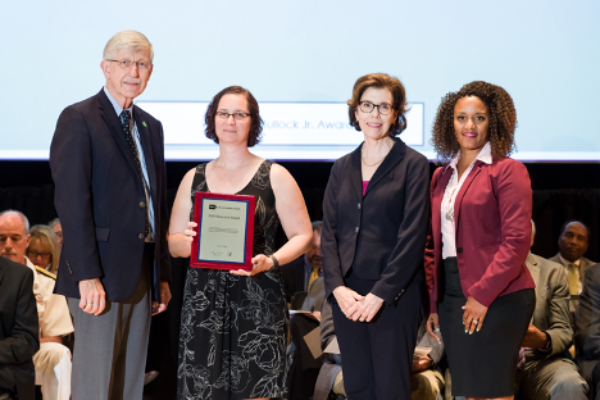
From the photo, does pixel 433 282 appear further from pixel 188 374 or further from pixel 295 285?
pixel 295 285

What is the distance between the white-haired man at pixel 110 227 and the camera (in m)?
2.13

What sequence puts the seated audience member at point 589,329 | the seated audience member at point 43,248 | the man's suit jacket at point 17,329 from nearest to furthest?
the man's suit jacket at point 17,329 < the seated audience member at point 589,329 < the seated audience member at point 43,248

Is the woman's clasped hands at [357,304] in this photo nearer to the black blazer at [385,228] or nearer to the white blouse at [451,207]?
the black blazer at [385,228]

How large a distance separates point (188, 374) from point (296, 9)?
9.20 ft

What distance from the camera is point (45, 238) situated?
4.53 metres

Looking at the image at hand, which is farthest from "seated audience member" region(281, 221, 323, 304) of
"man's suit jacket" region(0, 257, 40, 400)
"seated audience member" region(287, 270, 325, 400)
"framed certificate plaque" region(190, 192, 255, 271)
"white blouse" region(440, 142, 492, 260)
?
"framed certificate plaque" region(190, 192, 255, 271)

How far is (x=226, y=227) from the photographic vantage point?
233 centimetres

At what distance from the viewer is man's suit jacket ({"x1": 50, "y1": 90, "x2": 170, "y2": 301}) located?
2.12 metres

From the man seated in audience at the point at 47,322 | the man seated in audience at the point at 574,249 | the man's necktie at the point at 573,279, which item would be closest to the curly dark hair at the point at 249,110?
the man seated in audience at the point at 47,322

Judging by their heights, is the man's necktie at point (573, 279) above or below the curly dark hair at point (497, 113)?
below

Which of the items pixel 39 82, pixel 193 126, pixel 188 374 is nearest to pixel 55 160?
pixel 188 374

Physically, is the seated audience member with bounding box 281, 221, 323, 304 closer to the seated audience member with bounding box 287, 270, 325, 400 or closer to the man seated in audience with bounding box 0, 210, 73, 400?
the seated audience member with bounding box 287, 270, 325, 400

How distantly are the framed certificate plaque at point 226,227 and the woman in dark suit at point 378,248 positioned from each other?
326mm

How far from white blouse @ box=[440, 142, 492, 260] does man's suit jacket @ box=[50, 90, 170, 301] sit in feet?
3.60
